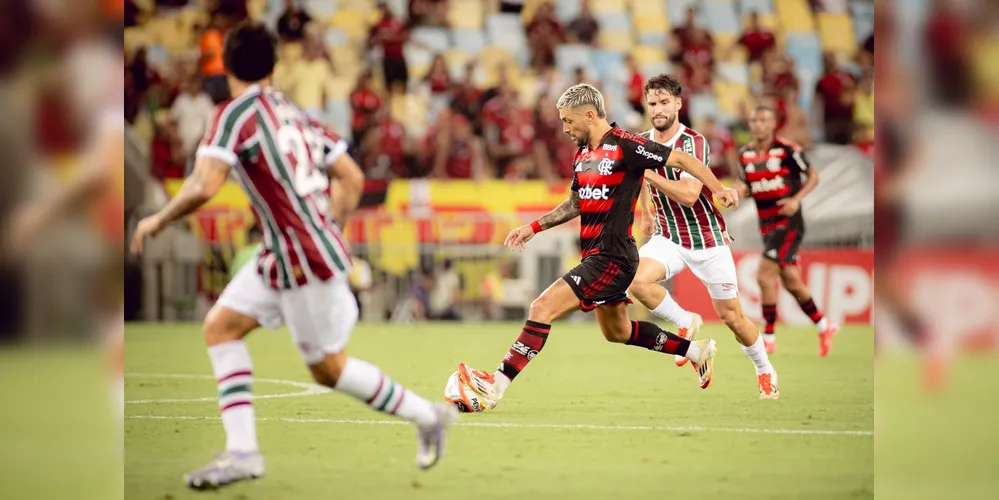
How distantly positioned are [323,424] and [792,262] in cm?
646

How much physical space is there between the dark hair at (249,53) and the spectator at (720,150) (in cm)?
1413

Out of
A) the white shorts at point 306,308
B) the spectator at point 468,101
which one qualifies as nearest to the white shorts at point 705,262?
the white shorts at point 306,308

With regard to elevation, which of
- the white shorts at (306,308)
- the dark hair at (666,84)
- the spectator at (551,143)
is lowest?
the white shorts at (306,308)

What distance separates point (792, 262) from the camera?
11.8 metres

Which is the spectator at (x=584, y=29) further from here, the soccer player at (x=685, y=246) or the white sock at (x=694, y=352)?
the white sock at (x=694, y=352)

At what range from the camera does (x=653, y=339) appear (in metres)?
7.80

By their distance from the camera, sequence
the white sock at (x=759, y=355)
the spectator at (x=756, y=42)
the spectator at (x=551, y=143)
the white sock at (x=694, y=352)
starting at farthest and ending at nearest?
1. the spectator at (x=756, y=42)
2. the spectator at (x=551, y=143)
3. the white sock at (x=759, y=355)
4. the white sock at (x=694, y=352)

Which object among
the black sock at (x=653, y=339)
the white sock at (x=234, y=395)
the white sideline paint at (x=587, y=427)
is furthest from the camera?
the black sock at (x=653, y=339)

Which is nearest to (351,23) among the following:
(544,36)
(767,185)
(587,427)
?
(544,36)

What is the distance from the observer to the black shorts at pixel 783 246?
1182 cm

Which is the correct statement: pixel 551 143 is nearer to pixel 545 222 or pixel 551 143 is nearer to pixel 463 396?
pixel 545 222

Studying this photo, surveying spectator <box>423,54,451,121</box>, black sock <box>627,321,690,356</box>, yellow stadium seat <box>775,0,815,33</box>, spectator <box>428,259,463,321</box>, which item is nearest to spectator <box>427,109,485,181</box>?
spectator <box>423,54,451,121</box>

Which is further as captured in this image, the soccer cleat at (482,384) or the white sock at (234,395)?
the soccer cleat at (482,384)

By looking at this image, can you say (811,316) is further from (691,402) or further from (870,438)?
(870,438)
